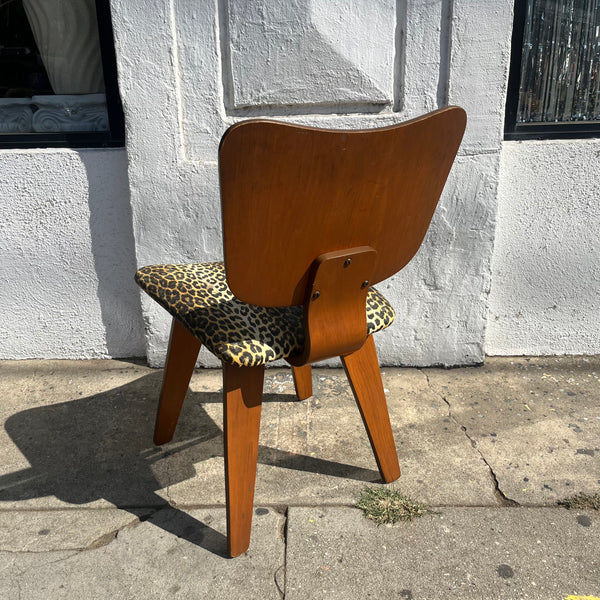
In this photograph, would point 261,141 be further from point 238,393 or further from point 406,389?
point 406,389

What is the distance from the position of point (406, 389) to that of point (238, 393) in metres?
1.17

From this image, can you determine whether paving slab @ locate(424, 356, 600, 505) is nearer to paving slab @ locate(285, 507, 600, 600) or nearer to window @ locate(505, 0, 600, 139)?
paving slab @ locate(285, 507, 600, 600)

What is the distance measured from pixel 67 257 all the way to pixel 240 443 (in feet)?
5.08

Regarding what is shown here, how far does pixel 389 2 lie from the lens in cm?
219

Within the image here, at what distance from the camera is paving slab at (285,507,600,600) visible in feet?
4.70

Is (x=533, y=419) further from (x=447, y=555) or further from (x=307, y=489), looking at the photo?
(x=307, y=489)

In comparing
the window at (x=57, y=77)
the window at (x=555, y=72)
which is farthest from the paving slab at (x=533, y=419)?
the window at (x=57, y=77)

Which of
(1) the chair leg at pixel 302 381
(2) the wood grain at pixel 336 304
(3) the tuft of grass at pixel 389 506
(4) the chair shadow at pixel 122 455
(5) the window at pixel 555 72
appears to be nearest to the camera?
(2) the wood grain at pixel 336 304

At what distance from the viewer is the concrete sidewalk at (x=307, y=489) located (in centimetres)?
147

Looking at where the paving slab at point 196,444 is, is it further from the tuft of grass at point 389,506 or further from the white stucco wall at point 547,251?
the white stucco wall at point 547,251

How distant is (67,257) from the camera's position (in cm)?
260

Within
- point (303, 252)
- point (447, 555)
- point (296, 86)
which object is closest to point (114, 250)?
point (296, 86)

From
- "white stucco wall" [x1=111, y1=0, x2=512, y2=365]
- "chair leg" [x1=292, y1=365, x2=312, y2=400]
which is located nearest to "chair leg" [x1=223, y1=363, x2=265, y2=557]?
"chair leg" [x1=292, y1=365, x2=312, y2=400]

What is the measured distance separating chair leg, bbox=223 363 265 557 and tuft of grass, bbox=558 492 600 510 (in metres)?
0.99
